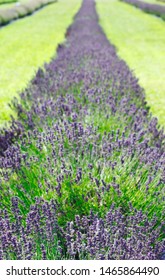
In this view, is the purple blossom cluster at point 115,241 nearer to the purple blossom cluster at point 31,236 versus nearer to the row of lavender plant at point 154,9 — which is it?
the purple blossom cluster at point 31,236

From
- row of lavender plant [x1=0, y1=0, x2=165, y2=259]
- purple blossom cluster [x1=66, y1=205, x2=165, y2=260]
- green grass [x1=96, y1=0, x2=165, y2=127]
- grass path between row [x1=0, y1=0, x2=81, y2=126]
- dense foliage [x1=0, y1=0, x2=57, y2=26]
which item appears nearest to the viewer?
purple blossom cluster [x1=66, y1=205, x2=165, y2=260]

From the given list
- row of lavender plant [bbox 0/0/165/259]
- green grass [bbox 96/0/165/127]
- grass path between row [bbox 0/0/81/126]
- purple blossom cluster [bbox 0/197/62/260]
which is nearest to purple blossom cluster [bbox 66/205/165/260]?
row of lavender plant [bbox 0/0/165/259]

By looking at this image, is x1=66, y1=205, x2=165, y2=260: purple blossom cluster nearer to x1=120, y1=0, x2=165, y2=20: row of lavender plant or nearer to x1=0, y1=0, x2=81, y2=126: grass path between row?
x1=0, y1=0, x2=81, y2=126: grass path between row

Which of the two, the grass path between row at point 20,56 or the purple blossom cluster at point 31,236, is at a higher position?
the grass path between row at point 20,56

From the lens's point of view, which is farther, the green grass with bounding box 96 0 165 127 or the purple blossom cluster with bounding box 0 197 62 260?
the green grass with bounding box 96 0 165 127

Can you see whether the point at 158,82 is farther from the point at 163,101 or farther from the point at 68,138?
the point at 68,138

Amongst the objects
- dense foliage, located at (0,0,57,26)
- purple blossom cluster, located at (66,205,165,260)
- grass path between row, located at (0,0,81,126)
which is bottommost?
purple blossom cluster, located at (66,205,165,260)

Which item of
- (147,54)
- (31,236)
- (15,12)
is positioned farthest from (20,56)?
(15,12)

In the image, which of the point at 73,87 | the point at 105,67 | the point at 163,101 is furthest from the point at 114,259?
the point at 163,101

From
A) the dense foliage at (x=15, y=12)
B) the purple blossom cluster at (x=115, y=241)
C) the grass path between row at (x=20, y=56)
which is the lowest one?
the purple blossom cluster at (x=115, y=241)

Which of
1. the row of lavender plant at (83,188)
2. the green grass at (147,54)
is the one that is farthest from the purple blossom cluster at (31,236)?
the green grass at (147,54)
